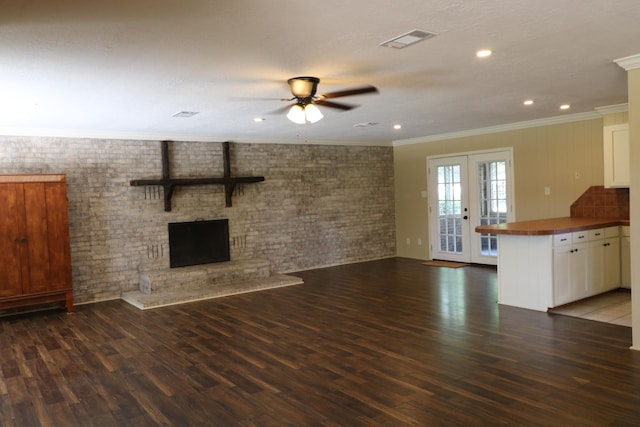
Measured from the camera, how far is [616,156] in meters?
6.14

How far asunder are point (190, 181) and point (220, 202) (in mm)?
783

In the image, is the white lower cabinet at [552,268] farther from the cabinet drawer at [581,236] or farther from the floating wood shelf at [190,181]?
the floating wood shelf at [190,181]

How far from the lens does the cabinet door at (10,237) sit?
5664 millimetres

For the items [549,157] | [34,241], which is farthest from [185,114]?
[549,157]

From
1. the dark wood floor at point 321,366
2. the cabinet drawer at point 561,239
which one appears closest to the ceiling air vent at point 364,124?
the dark wood floor at point 321,366

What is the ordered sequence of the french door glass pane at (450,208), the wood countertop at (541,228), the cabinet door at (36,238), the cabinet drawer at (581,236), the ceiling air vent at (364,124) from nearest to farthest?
1. the wood countertop at (541,228)
2. the cabinet drawer at (581,236)
3. the cabinet door at (36,238)
4. the ceiling air vent at (364,124)
5. the french door glass pane at (450,208)

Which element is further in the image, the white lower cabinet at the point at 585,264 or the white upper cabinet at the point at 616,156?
the white upper cabinet at the point at 616,156

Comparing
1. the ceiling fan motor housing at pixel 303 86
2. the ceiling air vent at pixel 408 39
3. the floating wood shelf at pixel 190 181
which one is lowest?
the floating wood shelf at pixel 190 181

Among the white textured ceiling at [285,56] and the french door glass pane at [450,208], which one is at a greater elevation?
the white textured ceiling at [285,56]

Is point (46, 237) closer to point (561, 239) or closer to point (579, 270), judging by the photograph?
point (561, 239)

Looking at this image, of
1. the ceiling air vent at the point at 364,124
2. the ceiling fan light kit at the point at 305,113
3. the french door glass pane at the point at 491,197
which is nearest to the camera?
the ceiling fan light kit at the point at 305,113

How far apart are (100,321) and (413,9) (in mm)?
4900

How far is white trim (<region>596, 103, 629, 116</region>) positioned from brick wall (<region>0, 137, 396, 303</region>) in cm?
422

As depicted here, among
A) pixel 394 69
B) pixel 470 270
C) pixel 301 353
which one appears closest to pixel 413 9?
pixel 394 69
